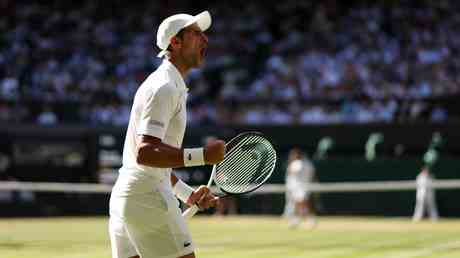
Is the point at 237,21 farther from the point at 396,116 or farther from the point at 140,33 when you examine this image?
the point at 396,116

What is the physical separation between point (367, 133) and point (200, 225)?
531cm

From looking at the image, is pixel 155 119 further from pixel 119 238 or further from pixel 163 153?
pixel 119 238

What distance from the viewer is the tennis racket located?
598 centimetres

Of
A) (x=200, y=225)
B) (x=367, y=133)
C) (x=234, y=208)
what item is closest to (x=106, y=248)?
(x=200, y=225)

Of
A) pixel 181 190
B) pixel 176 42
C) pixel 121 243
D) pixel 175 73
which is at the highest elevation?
pixel 176 42

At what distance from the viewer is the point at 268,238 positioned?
17625 millimetres

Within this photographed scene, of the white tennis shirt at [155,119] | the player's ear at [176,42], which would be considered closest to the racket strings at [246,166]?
the white tennis shirt at [155,119]

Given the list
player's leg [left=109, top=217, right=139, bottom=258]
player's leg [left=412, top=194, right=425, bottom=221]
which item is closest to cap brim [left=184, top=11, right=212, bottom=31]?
player's leg [left=109, top=217, right=139, bottom=258]

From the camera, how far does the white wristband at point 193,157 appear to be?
5.29 metres

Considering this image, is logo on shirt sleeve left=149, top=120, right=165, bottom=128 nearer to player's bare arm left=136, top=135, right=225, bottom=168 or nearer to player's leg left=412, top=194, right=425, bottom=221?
player's bare arm left=136, top=135, right=225, bottom=168

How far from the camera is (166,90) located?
5.31 metres

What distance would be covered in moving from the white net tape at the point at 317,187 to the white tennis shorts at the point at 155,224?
19.4 metres

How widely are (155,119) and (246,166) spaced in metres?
0.99

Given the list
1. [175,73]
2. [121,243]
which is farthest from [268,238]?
[175,73]
